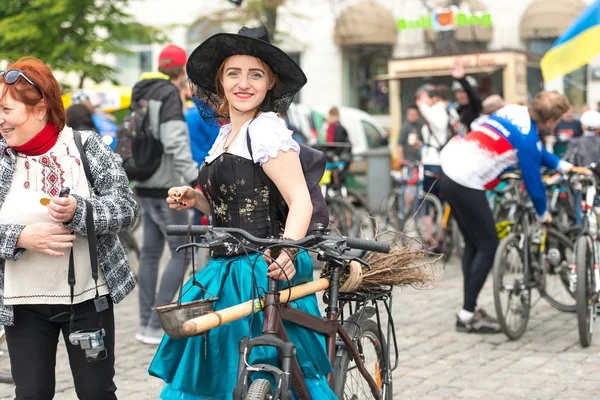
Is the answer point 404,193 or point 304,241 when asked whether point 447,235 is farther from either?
point 304,241

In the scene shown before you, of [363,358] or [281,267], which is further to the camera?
[363,358]

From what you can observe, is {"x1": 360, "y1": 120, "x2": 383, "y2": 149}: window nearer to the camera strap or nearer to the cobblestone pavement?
the cobblestone pavement

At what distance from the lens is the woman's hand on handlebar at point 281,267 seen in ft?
11.2

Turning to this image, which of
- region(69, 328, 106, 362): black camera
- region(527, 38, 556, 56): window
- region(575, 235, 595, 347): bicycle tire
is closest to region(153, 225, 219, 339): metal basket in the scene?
region(69, 328, 106, 362): black camera

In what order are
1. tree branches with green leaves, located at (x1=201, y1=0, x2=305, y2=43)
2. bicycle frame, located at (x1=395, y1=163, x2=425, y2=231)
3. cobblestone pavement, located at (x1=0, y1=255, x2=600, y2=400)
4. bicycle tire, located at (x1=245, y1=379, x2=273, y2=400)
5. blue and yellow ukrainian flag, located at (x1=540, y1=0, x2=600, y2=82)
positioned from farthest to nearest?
1. tree branches with green leaves, located at (x1=201, y1=0, x2=305, y2=43)
2. bicycle frame, located at (x1=395, y1=163, x2=425, y2=231)
3. blue and yellow ukrainian flag, located at (x1=540, y1=0, x2=600, y2=82)
4. cobblestone pavement, located at (x1=0, y1=255, x2=600, y2=400)
5. bicycle tire, located at (x1=245, y1=379, x2=273, y2=400)

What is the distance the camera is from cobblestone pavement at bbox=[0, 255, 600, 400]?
19.3 feet

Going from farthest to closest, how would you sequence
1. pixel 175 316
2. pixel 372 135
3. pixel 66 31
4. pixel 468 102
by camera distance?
pixel 372 135, pixel 66 31, pixel 468 102, pixel 175 316

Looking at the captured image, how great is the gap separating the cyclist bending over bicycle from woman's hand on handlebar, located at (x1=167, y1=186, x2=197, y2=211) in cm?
377

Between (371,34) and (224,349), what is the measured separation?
27.2 metres

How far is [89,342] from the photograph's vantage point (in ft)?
12.1

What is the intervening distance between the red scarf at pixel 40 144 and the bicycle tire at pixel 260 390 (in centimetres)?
122

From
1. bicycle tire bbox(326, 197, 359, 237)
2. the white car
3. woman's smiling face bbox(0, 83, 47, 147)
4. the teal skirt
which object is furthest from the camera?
the white car

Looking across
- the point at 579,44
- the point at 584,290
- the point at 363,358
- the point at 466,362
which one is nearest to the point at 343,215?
the point at 579,44

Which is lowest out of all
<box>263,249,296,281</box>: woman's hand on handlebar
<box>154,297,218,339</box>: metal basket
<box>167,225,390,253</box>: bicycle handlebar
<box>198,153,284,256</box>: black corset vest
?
<box>154,297,218,339</box>: metal basket
